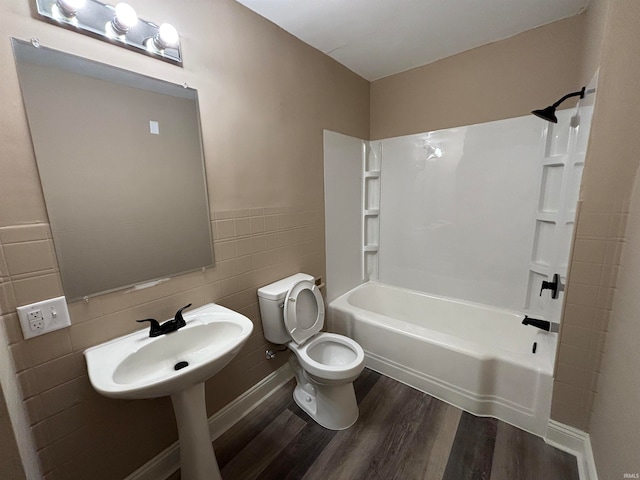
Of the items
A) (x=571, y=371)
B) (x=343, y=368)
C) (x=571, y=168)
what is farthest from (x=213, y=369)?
(x=571, y=168)

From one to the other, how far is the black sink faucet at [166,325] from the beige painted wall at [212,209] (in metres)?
0.10

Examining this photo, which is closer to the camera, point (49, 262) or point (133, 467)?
point (49, 262)

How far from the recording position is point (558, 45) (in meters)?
1.63

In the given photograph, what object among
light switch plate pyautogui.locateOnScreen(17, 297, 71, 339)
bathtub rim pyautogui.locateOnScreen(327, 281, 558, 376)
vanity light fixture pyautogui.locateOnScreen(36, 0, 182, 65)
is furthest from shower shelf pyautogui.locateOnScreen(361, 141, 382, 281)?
light switch plate pyautogui.locateOnScreen(17, 297, 71, 339)

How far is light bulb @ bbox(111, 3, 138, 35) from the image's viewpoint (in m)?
0.97

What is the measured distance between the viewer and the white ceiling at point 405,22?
1454 mm

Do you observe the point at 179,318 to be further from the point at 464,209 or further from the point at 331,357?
the point at 464,209

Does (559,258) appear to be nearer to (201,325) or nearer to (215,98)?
(201,325)

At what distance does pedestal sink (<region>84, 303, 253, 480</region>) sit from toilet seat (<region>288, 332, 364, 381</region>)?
53 cm

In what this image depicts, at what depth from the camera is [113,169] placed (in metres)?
1.07

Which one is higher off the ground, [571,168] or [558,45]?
[558,45]

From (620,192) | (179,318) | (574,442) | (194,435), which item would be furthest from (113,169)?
(574,442)

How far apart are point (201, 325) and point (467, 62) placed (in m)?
2.50

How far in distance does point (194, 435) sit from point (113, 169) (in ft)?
3.86
